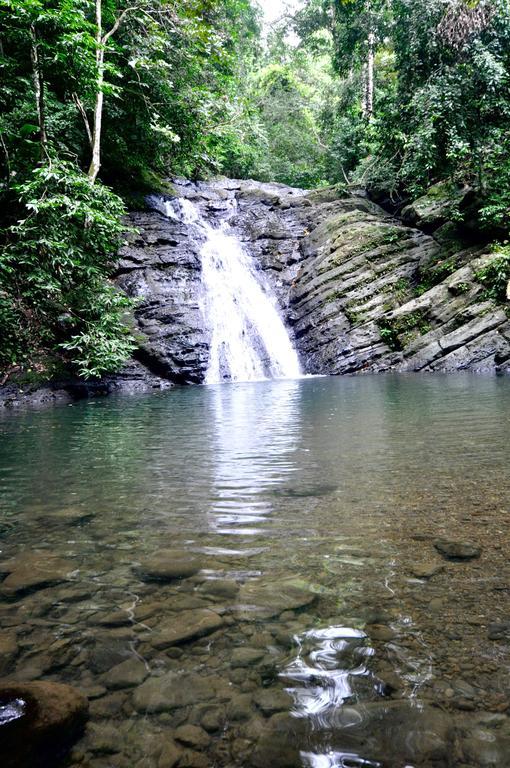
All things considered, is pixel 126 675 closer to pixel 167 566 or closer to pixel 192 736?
pixel 192 736

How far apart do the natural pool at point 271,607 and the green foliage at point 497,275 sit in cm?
1050

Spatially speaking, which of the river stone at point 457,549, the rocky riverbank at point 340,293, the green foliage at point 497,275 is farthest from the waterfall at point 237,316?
the river stone at point 457,549

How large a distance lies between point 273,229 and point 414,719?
18868 millimetres

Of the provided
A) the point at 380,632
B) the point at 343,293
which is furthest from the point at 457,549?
the point at 343,293

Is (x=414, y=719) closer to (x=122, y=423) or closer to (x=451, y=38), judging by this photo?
(x=122, y=423)

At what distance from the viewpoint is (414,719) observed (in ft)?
3.27

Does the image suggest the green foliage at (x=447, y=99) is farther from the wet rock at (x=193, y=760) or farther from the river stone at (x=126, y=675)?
the wet rock at (x=193, y=760)

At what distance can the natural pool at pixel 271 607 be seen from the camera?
38.7 inches

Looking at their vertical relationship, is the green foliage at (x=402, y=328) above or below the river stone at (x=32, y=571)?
above

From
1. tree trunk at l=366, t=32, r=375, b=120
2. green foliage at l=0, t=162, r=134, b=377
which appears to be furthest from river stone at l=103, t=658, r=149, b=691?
tree trunk at l=366, t=32, r=375, b=120

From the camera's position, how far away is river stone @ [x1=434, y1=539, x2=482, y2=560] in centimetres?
179

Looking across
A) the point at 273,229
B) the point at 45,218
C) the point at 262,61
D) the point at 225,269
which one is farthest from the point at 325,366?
the point at 262,61

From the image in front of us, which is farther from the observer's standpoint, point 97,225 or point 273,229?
point 273,229

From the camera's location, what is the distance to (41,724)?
947 millimetres
